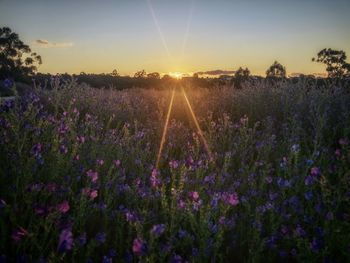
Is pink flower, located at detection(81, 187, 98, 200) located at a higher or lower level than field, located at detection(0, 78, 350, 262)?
higher

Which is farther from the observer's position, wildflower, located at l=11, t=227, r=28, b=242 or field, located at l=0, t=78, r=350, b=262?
field, located at l=0, t=78, r=350, b=262

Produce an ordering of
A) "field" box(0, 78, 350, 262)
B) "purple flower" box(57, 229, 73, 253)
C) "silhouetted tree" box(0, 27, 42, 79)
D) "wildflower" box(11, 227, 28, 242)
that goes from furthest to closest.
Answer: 1. "silhouetted tree" box(0, 27, 42, 79)
2. "field" box(0, 78, 350, 262)
3. "wildflower" box(11, 227, 28, 242)
4. "purple flower" box(57, 229, 73, 253)

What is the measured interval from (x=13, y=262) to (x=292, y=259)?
5.68 feet

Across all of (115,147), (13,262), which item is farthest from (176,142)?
(13,262)

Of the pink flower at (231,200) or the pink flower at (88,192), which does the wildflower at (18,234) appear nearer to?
the pink flower at (88,192)

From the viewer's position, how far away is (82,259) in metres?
2.06

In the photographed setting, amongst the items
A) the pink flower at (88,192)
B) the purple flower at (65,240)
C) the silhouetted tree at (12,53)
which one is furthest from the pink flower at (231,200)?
the silhouetted tree at (12,53)

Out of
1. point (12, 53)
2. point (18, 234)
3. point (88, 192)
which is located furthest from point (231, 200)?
point (12, 53)

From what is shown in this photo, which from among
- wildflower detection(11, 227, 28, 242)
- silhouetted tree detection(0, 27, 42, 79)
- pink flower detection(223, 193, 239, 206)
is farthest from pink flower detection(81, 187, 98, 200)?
silhouetted tree detection(0, 27, 42, 79)

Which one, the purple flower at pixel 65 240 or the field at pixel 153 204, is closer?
the purple flower at pixel 65 240

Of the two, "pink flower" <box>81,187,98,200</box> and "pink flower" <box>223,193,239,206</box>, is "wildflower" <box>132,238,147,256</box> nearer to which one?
"pink flower" <box>81,187,98,200</box>

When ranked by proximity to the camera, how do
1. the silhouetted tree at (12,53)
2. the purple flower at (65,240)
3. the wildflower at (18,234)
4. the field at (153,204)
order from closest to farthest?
the purple flower at (65,240)
the wildflower at (18,234)
the field at (153,204)
the silhouetted tree at (12,53)

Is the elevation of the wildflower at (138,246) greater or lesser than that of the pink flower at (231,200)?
lesser

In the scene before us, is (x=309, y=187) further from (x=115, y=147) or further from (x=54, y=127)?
(x=54, y=127)
